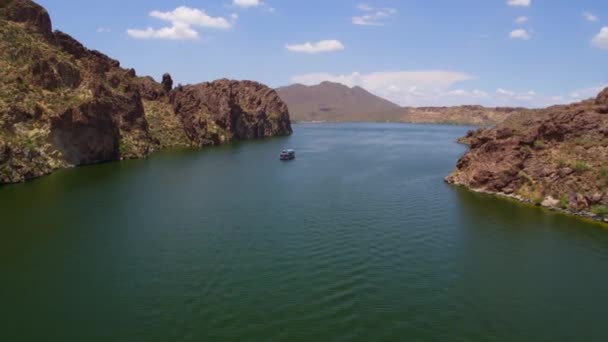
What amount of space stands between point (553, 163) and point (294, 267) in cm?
5263

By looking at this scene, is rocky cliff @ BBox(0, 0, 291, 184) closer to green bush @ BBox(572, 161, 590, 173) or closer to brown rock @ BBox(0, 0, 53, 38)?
brown rock @ BBox(0, 0, 53, 38)

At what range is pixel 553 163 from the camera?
229 ft

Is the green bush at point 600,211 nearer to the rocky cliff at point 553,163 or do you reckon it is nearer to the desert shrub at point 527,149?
the rocky cliff at point 553,163

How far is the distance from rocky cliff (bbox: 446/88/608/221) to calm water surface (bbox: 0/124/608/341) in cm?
512

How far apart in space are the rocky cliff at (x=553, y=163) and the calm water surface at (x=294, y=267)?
16.8 feet

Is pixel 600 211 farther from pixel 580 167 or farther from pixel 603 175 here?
pixel 580 167

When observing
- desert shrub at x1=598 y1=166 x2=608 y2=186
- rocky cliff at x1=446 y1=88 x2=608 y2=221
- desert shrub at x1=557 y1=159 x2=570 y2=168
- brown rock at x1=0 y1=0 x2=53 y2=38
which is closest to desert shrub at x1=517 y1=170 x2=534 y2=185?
rocky cliff at x1=446 y1=88 x2=608 y2=221

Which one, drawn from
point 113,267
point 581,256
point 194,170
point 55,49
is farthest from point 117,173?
point 581,256

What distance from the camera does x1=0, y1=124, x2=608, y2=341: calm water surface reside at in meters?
30.5

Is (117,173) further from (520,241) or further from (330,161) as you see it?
(520,241)

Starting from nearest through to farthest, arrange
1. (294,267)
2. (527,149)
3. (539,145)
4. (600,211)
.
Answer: (294,267) → (600,211) → (539,145) → (527,149)

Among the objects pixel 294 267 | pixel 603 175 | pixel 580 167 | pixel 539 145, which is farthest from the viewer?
Answer: pixel 539 145

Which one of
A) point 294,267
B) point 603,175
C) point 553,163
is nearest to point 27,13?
point 294,267

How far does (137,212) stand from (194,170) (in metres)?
44.0
